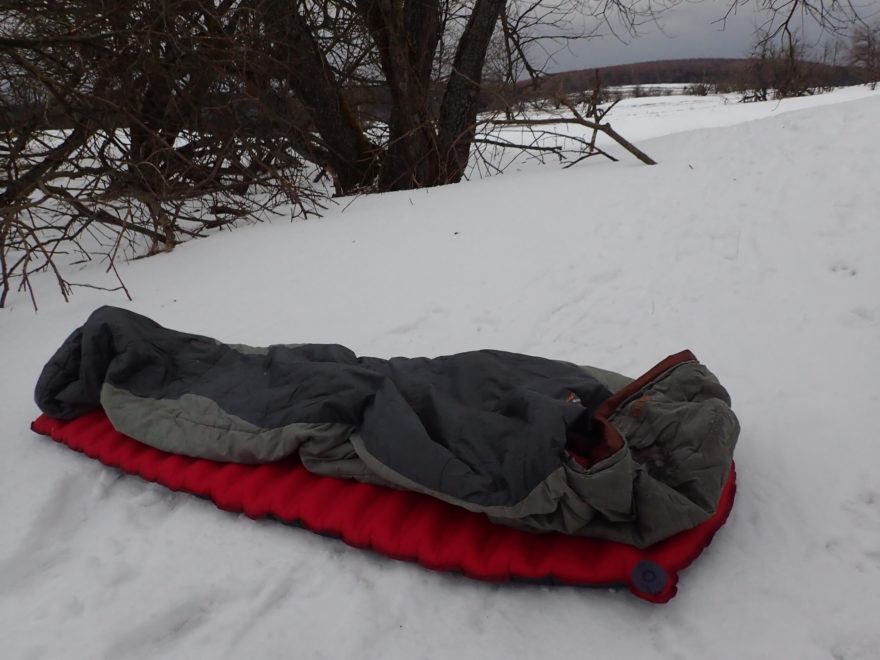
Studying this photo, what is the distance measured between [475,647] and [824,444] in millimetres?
1095

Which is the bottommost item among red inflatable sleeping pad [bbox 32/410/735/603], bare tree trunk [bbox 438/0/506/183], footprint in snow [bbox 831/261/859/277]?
red inflatable sleeping pad [bbox 32/410/735/603]

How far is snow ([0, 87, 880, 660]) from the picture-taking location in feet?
4.05

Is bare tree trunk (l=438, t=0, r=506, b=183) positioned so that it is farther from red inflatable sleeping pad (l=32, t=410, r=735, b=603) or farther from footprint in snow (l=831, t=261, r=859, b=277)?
red inflatable sleeping pad (l=32, t=410, r=735, b=603)

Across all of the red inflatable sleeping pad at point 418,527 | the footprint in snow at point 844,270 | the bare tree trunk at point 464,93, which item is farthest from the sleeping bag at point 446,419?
the bare tree trunk at point 464,93

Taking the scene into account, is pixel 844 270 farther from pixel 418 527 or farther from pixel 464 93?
pixel 464 93

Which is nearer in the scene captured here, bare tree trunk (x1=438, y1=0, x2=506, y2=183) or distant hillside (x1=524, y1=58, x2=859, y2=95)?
bare tree trunk (x1=438, y1=0, x2=506, y2=183)

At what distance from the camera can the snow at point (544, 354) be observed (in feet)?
4.05

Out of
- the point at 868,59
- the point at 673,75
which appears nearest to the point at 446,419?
the point at 868,59

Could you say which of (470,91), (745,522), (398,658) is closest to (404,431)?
(398,658)

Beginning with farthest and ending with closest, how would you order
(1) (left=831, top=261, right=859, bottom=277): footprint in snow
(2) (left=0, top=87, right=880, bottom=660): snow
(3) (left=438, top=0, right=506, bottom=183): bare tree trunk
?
(3) (left=438, top=0, right=506, bottom=183): bare tree trunk → (1) (left=831, top=261, right=859, bottom=277): footprint in snow → (2) (left=0, top=87, right=880, bottom=660): snow

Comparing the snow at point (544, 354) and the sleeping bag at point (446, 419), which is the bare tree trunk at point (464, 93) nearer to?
the snow at point (544, 354)

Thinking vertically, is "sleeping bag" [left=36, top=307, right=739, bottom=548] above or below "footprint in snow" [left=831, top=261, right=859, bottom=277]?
below

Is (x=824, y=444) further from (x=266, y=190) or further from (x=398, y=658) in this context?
(x=266, y=190)

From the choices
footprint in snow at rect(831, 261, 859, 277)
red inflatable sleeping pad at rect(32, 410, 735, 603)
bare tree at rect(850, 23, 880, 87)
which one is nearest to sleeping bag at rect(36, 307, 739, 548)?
red inflatable sleeping pad at rect(32, 410, 735, 603)
